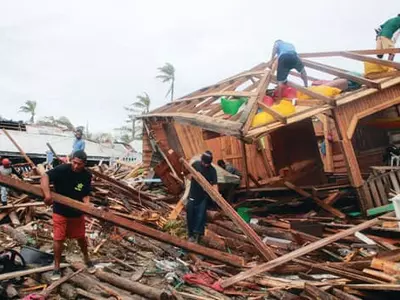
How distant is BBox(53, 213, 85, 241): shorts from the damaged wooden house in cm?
309

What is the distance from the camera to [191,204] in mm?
6652

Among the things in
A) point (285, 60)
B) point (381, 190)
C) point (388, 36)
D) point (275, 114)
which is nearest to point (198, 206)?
point (275, 114)

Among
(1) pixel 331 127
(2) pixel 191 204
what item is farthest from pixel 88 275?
(1) pixel 331 127

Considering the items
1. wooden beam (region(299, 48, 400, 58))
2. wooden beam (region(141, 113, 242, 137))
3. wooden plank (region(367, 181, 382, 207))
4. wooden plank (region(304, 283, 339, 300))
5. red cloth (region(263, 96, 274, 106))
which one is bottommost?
wooden plank (region(304, 283, 339, 300))

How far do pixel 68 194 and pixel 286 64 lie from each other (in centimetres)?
543

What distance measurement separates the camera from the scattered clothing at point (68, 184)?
507 cm

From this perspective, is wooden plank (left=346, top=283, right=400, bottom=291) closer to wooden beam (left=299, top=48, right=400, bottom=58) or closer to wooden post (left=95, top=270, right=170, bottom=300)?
wooden post (left=95, top=270, right=170, bottom=300)

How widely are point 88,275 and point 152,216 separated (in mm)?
2846

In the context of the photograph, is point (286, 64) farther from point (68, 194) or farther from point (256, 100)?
point (68, 194)

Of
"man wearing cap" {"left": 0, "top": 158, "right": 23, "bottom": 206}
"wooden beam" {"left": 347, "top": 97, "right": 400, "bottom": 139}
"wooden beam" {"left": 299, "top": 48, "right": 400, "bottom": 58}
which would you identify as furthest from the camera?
"man wearing cap" {"left": 0, "top": 158, "right": 23, "bottom": 206}

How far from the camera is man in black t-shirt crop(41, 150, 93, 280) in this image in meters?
5.04

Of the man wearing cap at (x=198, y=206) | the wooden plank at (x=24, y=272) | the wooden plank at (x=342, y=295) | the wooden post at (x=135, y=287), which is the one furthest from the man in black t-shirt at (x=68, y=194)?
the wooden plank at (x=342, y=295)

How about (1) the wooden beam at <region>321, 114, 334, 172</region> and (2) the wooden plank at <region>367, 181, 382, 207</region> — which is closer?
(2) the wooden plank at <region>367, 181, 382, 207</region>

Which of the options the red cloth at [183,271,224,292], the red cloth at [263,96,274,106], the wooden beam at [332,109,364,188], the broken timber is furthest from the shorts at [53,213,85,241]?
the wooden beam at [332,109,364,188]
